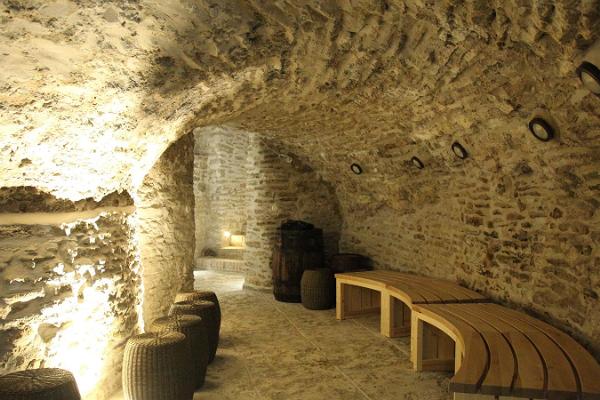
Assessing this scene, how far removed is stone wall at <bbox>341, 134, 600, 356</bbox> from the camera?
290cm

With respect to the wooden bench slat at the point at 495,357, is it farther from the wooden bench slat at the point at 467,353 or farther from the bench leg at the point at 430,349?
the bench leg at the point at 430,349

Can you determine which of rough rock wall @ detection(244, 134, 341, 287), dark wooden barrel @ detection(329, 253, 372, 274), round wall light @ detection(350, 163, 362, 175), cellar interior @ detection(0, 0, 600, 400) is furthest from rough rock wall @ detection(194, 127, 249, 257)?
cellar interior @ detection(0, 0, 600, 400)

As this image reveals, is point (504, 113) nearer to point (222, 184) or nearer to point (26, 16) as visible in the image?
point (26, 16)

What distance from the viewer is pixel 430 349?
3.92 meters

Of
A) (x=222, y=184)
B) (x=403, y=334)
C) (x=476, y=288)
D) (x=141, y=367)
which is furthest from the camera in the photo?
(x=222, y=184)

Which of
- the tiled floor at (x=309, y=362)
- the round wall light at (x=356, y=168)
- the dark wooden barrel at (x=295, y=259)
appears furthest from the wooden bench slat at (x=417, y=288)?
the dark wooden barrel at (x=295, y=259)

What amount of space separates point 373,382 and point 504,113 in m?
2.30

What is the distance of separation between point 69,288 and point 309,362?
219 centimetres

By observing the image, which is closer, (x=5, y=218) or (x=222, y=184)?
(x=5, y=218)

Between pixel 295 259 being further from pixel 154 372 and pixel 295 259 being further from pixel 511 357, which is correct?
pixel 511 357

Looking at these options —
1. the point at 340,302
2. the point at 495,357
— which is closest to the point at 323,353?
the point at 340,302

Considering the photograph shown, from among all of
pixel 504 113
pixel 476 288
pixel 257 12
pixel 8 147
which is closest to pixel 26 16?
pixel 8 147

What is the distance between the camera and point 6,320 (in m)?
2.40

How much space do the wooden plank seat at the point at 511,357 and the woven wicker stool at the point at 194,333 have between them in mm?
1816
